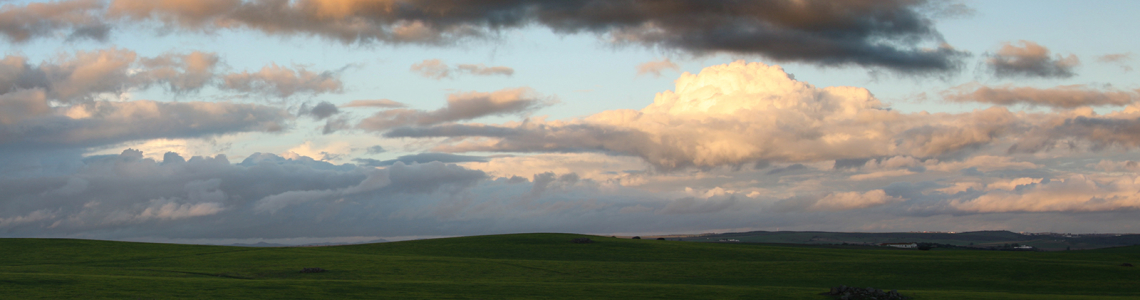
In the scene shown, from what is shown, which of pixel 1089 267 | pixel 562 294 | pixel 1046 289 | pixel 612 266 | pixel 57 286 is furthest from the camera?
pixel 612 266

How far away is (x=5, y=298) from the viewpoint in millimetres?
46531

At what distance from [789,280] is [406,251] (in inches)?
2545

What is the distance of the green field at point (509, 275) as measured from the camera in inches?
2174

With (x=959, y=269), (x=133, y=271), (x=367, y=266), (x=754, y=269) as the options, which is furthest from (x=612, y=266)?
(x=133, y=271)

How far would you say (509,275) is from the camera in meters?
78.4

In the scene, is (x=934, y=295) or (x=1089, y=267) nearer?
(x=934, y=295)

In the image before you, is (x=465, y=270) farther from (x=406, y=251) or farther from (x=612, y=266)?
(x=406, y=251)

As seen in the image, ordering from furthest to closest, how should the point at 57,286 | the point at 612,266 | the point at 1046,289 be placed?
the point at 612,266 → the point at 1046,289 → the point at 57,286

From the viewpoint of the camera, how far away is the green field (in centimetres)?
5522

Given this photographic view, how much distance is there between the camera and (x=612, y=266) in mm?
88312

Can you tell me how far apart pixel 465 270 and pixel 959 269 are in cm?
5310

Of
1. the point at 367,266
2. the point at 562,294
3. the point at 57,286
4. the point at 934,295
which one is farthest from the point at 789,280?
the point at 57,286

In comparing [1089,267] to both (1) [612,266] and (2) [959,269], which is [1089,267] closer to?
(2) [959,269]

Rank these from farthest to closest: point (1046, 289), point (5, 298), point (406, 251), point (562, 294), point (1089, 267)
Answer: point (406, 251) → point (1089, 267) → point (1046, 289) → point (562, 294) → point (5, 298)
